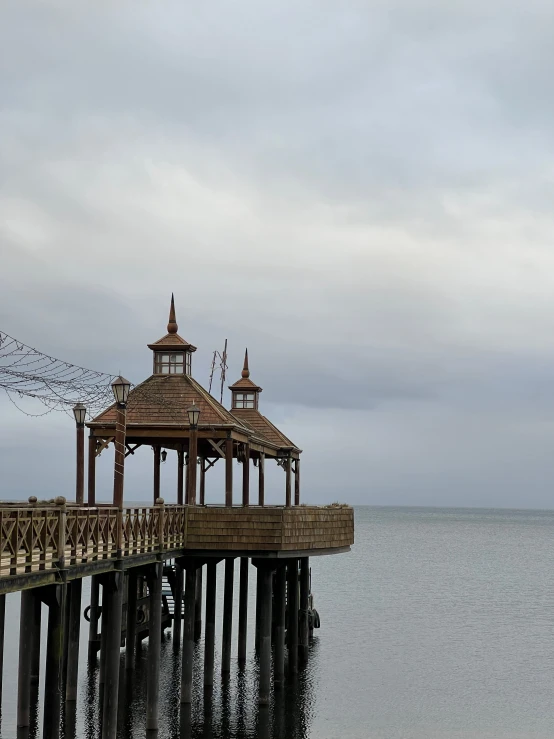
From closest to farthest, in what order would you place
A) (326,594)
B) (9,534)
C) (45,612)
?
(9,534)
(45,612)
(326,594)

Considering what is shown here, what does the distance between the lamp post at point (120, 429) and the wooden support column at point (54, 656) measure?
3.17 m

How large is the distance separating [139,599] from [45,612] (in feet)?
69.8

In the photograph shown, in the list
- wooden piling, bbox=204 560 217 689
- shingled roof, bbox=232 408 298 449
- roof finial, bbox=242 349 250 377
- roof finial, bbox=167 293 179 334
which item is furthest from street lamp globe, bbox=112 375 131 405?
roof finial, bbox=242 349 250 377

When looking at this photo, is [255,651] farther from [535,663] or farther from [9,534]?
[9,534]

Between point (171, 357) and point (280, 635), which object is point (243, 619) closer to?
point (280, 635)

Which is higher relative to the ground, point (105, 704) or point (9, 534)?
point (9, 534)

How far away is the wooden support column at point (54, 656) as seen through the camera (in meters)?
18.2

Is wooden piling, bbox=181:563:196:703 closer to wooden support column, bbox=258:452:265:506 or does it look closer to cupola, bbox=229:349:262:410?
wooden support column, bbox=258:452:265:506

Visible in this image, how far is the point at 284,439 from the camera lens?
39812 mm

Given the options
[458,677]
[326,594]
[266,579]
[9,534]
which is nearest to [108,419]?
[266,579]

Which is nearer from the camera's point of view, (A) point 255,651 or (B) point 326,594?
(A) point 255,651

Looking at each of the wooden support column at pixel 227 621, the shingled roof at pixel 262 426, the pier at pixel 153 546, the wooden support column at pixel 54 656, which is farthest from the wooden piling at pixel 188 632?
the shingled roof at pixel 262 426

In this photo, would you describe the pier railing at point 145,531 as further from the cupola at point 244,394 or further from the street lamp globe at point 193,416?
the cupola at point 244,394

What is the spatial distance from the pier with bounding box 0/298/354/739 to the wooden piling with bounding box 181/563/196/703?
0.11 ft
